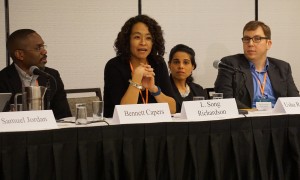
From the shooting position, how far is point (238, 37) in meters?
4.52

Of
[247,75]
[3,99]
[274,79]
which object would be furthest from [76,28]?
[3,99]

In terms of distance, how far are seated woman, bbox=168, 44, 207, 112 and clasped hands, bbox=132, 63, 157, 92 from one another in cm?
69

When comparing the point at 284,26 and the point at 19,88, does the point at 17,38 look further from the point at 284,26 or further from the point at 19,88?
the point at 284,26

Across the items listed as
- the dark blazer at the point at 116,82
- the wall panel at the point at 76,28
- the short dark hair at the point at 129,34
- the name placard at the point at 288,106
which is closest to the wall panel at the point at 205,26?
the wall panel at the point at 76,28

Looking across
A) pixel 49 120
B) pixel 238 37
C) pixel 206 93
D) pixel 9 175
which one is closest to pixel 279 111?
pixel 49 120

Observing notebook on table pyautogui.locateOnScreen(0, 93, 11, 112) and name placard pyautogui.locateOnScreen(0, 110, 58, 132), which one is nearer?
name placard pyautogui.locateOnScreen(0, 110, 58, 132)

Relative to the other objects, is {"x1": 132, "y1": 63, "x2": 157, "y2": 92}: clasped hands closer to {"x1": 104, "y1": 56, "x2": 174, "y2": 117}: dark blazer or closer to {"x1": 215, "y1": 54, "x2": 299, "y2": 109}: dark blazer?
{"x1": 104, "y1": 56, "x2": 174, "y2": 117}: dark blazer

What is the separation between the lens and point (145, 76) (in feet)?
8.57

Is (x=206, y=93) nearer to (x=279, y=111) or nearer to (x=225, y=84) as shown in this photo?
(x=225, y=84)

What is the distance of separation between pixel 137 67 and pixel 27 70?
783mm

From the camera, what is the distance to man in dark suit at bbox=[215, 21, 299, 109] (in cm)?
317

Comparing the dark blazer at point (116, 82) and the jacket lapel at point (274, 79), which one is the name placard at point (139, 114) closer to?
the dark blazer at point (116, 82)

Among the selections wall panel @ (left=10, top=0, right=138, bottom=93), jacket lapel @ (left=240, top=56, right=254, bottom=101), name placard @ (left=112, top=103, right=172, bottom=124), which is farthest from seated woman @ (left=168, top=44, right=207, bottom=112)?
name placard @ (left=112, top=103, right=172, bottom=124)

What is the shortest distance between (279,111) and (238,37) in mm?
2395
